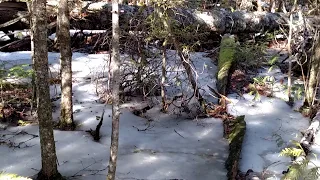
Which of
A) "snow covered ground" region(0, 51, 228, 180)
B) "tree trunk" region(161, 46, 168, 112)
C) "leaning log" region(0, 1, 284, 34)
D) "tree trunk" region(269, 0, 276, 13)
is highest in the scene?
"tree trunk" region(269, 0, 276, 13)

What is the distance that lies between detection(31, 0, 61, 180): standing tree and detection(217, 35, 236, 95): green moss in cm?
463

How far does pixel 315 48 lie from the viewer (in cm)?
743

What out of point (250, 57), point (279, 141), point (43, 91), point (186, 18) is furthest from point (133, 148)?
point (250, 57)

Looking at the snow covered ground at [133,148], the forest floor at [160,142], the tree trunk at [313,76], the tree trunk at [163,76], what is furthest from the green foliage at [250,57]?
the snow covered ground at [133,148]

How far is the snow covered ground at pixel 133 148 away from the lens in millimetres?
5586

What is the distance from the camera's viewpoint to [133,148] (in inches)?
254

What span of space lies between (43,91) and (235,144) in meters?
3.43

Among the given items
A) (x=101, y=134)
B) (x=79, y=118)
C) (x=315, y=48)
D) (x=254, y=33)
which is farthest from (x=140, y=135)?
(x=254, y=33)

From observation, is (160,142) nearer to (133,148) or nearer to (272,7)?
(133,148)

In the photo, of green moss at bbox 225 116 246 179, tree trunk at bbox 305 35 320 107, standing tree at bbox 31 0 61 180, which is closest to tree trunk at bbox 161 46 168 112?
green moss at bbox 225 116 246 179

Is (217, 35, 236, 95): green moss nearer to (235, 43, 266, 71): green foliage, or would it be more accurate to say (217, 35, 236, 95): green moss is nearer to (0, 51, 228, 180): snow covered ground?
(235, 43, 266, 71): green foliage

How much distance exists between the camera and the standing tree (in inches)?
177

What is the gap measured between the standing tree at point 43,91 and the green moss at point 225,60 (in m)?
4.63

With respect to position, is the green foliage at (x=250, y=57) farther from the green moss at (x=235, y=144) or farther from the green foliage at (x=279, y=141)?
the green foliage at (x=279, y=141)
